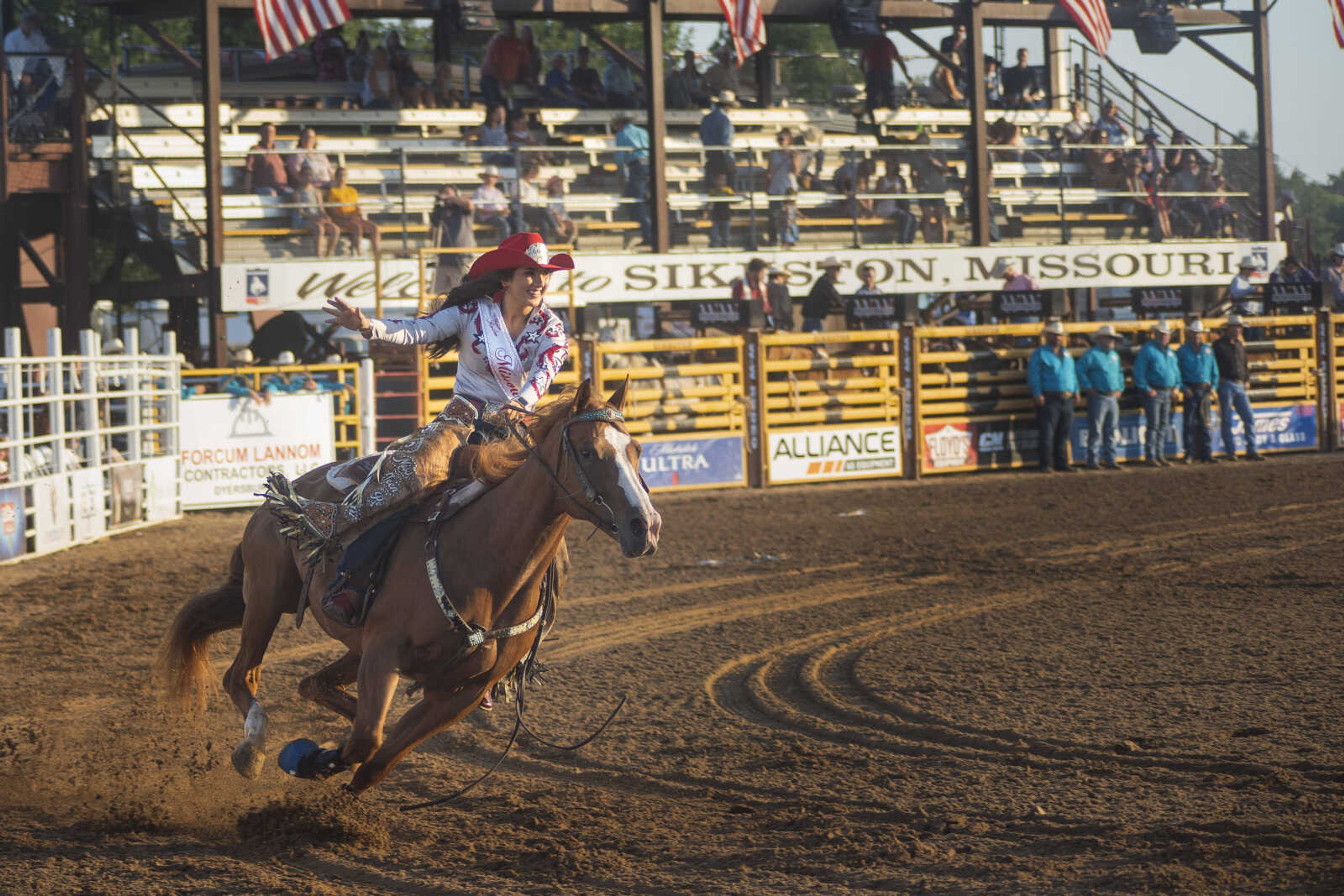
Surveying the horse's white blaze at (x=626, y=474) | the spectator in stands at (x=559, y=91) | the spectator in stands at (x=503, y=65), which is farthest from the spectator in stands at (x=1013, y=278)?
the horse's white blaze at (x=626, y=474)

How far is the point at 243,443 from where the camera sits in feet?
55.5

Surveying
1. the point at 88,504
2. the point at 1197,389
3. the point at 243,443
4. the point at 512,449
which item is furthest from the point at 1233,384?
the point at 512,449

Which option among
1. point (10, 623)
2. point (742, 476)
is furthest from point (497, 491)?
point (742, 476)

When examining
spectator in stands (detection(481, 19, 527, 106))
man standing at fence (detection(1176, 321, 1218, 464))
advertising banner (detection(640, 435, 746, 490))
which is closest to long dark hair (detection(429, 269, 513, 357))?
advertising banner (detection(640, 435, 746, 490))

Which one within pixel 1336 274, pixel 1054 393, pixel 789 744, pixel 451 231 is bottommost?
pixel 789 744

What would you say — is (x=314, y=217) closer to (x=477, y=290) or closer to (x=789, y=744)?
(x=477, y=290)

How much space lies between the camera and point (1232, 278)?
78.2ft

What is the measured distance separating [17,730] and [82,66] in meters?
15.1

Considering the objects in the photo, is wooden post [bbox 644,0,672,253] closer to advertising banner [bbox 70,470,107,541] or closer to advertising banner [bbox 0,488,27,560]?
advertising banner [bbox 70,470,107,541]

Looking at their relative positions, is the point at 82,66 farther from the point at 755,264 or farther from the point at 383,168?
the point at 755,264

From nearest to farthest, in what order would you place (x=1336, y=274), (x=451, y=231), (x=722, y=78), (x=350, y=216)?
(x=451, y=231) → (x=350, y=216) → (x=1336, y=274) → (x=722, y=78)

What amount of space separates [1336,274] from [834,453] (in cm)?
1090

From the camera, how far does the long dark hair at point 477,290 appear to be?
5617mm

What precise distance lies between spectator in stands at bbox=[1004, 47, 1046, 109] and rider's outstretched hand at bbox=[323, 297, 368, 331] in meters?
23.1
